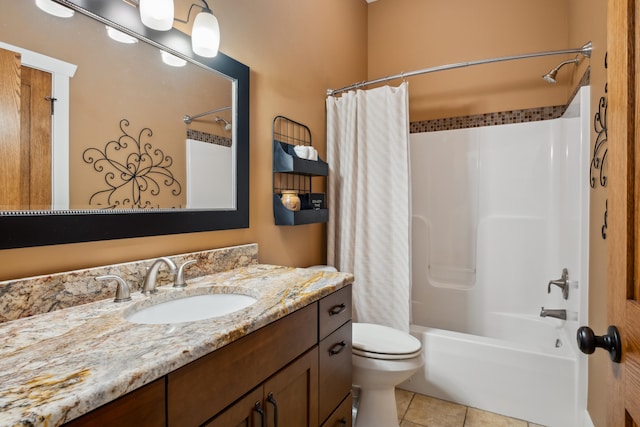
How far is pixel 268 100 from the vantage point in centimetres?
180

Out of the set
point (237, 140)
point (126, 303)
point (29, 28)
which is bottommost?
point (126, 303)

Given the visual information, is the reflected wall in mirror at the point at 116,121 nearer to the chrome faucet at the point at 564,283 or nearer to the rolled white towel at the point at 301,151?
the rolled white towel at the point at 301,151

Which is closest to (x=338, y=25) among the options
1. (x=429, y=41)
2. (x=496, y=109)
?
(x=429, y=41)

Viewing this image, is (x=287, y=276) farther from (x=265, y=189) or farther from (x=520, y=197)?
(x=520, y=197)

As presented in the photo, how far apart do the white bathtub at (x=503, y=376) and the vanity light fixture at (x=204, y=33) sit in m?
1.94

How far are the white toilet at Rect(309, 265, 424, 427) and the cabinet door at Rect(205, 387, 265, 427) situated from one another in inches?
30.6

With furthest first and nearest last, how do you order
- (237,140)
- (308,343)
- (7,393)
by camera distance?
(237,140) → (308,343) → (7,393)

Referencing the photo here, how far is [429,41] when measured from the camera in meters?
2.83

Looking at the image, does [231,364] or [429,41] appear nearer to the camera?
[231,364]

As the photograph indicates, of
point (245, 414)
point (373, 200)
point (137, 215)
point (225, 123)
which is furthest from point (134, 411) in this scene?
point (373, 200)

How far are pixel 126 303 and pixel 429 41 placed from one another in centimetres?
294

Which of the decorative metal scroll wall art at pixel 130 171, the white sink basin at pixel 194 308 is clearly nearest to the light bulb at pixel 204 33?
the decorative metal scroll wall art at pixel 130 171

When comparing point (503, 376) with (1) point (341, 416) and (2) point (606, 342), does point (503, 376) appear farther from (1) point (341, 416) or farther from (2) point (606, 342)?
(2) point (606, 342)

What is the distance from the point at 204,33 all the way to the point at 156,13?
20 cm
